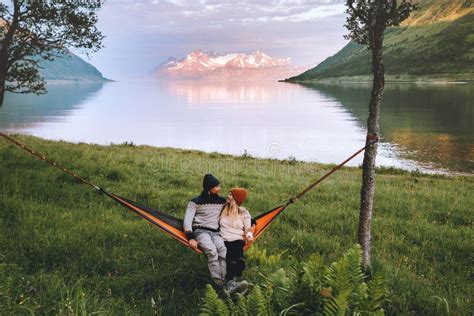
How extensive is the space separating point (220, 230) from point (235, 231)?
249 mm

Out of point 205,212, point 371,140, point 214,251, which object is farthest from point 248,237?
point 371,140

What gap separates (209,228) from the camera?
21.2 ft

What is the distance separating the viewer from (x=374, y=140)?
5.91 metres

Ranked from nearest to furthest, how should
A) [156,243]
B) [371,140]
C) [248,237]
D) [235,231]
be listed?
[371,140] < [248,237] < [235,231] < [156,243]

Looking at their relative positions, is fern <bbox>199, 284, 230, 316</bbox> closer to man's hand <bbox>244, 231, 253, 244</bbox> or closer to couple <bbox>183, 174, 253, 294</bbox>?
couple <bbox>183, 174, 253, 294</bbox>

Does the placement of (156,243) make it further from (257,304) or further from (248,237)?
(257,304)

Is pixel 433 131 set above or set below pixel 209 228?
below

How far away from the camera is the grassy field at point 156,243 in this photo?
5207 mm

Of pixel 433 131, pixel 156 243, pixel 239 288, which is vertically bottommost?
pixel 433 131

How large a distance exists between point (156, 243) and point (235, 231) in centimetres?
175

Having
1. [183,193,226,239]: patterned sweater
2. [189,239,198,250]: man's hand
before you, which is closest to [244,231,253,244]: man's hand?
[183,193,226,239]: patterned sweater

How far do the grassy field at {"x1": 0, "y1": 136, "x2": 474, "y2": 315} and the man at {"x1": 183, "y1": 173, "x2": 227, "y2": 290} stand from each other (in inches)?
15.1

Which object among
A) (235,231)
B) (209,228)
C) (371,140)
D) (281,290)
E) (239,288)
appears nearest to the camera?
(281,290)

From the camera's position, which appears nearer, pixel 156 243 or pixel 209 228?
pixel 209 228
